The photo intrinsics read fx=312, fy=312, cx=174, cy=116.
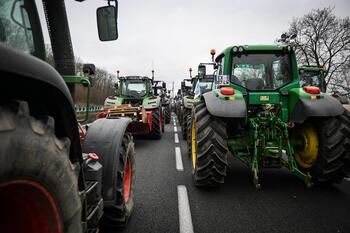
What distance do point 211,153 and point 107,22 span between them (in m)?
2.54

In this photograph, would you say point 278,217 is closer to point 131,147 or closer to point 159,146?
point 131,147

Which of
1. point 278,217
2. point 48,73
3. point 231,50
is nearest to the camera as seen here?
point 48,73

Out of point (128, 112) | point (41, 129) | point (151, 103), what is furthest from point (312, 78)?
point (41, 129)

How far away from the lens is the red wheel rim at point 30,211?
1.36m

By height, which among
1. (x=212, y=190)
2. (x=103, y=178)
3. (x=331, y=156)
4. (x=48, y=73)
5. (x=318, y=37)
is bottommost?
(x=212, y=190)

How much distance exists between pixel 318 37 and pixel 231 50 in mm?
28510

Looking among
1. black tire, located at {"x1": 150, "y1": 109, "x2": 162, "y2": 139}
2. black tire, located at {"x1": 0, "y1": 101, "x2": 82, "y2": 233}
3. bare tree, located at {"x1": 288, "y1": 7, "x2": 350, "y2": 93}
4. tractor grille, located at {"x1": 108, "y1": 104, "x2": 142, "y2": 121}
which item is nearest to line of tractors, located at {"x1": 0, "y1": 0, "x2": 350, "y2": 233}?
black tire, located at {"x1": 0, "y1": 101, "x2": 82, "y2": 233}

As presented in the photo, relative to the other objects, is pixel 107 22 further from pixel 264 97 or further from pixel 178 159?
pixel 178 159

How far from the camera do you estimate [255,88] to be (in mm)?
5359

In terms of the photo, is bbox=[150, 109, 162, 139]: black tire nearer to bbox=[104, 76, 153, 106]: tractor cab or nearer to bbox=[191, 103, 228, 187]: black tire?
bbox=[104, 76, 153, 106]: tractor cab

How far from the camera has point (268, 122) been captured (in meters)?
4.75

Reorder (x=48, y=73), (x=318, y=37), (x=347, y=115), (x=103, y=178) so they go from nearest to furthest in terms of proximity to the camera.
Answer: (x=48, y=73) → (x=103, y=178) → (x=347, y=115) → (x=318, y=37)

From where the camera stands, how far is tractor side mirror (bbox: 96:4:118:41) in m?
2.51

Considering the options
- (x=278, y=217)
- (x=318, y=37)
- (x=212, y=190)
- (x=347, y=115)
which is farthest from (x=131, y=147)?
(x=318, y=37)
